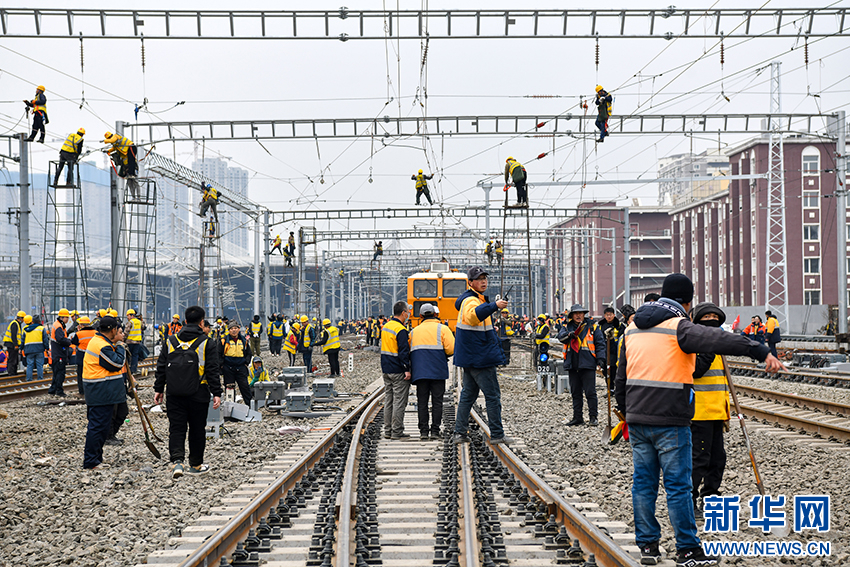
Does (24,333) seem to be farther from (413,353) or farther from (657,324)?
(657,324)

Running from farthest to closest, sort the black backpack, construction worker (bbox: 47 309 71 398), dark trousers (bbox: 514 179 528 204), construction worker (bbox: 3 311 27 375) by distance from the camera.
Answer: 1. construction worker (bbox: 3 311 27 375)
2. dark trousers (bbox: 514 179 528 204)
3. construction worker (bbox: 47 309 71 398)
4. the black backpack

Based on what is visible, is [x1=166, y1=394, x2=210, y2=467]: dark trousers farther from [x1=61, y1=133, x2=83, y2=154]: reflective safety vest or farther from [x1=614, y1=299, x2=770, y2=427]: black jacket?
[x1=61, y1=133, x2=83, y2=154]: reflective safety vest

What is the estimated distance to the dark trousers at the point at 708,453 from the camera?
6.48 metres

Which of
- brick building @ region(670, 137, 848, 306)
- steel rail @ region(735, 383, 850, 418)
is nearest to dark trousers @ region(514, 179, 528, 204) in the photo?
steel rail @ region(735, 383, 850, 418)

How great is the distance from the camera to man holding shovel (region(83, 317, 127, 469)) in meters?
9.61

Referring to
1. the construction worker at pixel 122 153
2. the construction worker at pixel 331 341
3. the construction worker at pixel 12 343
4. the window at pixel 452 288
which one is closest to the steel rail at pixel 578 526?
the construction worker at pixel 331 341

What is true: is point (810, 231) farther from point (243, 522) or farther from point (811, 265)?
point (243, 522)

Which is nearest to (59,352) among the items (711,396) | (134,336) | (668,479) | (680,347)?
(134,336)

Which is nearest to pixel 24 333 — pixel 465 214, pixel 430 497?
pixel 430 497

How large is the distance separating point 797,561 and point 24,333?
20.5 meters

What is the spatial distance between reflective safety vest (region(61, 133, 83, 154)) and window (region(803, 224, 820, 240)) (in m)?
49.1

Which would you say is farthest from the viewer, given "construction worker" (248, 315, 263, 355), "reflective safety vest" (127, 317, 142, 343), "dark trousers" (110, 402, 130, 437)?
"construction worker" (248, 315, 263, 355)

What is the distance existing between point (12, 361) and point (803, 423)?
21090mm

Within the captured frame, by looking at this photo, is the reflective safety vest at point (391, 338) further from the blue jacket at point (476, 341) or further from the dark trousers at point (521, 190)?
the dark trousers at point (521, 190)
